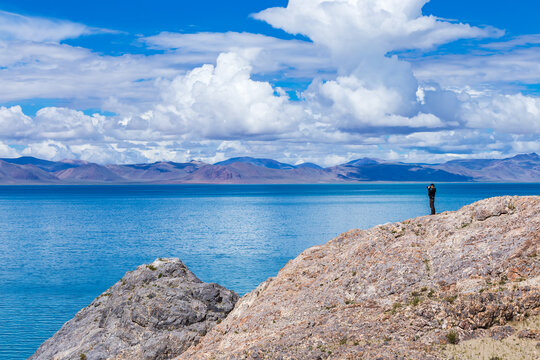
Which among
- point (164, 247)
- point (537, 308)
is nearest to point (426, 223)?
point (537, 308)

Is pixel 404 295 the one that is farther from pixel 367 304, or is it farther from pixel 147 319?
pixel 147 319

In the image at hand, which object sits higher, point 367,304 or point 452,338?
point 367,304

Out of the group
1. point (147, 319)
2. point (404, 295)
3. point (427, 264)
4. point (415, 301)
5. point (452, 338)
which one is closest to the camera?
point (452, 338)

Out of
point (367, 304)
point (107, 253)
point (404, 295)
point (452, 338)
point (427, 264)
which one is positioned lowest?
point (107, 253)

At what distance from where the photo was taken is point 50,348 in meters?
43.3

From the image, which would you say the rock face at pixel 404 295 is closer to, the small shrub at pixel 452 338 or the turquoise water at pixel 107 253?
the small shrub at pixel 452 338

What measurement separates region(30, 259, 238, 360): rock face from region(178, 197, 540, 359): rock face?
3.16 meters

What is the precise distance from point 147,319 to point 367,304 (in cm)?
1890

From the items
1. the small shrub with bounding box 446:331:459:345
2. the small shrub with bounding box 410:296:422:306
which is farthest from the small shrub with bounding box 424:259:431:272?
the small shrub with bounding box 446:331:459:345

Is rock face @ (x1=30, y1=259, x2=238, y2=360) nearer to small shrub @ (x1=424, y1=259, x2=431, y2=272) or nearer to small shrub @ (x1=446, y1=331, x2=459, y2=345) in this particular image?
small shrub @ (x1=424, y1=259, x2=431, y2=272)

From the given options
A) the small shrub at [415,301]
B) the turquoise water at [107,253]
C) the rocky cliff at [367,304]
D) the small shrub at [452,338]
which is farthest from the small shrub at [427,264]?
the turquoise water at [107,253]

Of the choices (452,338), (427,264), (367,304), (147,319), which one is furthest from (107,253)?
(452,338)

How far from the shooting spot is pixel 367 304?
1230 inches

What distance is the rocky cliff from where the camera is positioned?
1073 inches
